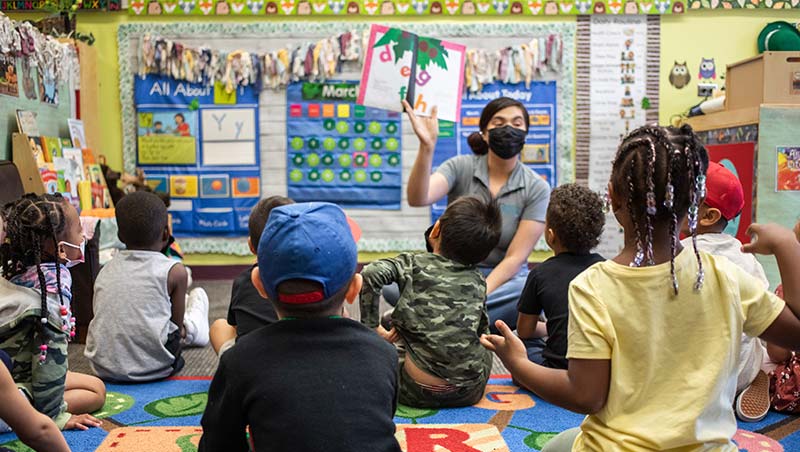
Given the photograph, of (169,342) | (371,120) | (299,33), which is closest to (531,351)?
(169,342)

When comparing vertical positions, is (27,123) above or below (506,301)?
above

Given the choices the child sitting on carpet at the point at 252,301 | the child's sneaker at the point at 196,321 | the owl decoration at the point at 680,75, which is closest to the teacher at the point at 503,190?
the child sitting on carpet at the point at 252,301

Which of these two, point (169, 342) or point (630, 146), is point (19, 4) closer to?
point (169, 342)

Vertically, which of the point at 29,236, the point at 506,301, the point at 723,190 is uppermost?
the point at 723,190

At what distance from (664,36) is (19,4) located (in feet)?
14.7

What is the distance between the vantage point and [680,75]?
502 centimetres

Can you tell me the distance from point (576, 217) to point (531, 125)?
3.02 meters

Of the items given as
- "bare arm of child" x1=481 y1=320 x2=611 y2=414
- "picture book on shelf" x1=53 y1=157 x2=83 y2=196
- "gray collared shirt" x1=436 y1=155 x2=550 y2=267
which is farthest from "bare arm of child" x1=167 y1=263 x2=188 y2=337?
"picture book on shelf" x1=53 y1=157 x2=83 y2=196

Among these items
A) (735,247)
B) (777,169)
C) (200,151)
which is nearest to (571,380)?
(735,247)

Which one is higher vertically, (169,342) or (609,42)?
(609,42)

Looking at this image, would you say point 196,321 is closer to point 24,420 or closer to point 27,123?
point 27,123

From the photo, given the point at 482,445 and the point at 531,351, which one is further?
the point at 531,351

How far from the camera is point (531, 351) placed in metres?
2.36

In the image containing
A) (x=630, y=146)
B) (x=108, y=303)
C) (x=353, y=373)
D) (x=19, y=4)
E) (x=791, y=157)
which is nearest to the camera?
(x=353, y=373)
